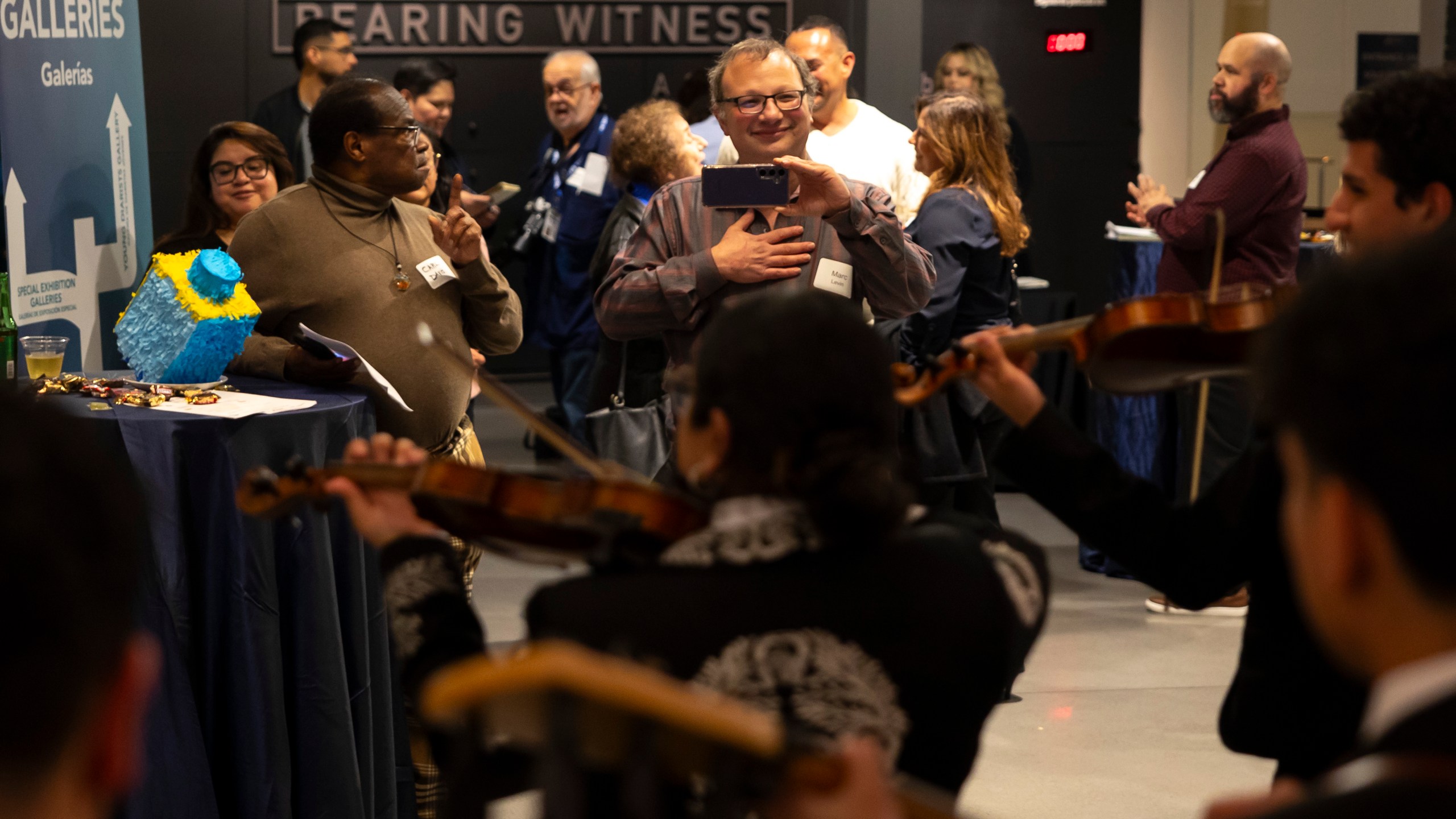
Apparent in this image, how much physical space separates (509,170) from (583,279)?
218 centimetres

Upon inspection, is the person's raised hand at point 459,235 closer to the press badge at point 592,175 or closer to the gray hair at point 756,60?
the gray hair at point 756,60

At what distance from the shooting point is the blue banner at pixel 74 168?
3342mm

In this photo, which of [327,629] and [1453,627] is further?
[327,629]

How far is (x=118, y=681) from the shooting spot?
0.86m

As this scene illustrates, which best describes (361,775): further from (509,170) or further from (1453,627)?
(509,170)

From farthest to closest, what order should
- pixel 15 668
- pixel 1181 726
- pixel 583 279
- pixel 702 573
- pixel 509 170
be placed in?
pixel 509 170, pixel 583 279, pixel 1181 726, pixel 702 573, pixel 15 668

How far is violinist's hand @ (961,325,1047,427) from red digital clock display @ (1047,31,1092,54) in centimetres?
781

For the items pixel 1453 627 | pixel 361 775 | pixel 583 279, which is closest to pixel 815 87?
pixel 361 775

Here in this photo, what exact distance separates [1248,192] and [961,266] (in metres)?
1.23

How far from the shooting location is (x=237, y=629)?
103 inches

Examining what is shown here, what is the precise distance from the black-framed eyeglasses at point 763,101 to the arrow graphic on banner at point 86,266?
160 centimetres

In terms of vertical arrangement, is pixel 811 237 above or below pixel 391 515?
above

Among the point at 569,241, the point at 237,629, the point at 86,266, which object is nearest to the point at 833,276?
the point at 237,629

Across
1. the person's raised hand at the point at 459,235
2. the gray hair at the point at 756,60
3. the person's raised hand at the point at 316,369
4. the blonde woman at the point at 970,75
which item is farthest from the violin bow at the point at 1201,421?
the person's raised hand at the point at 316,369
